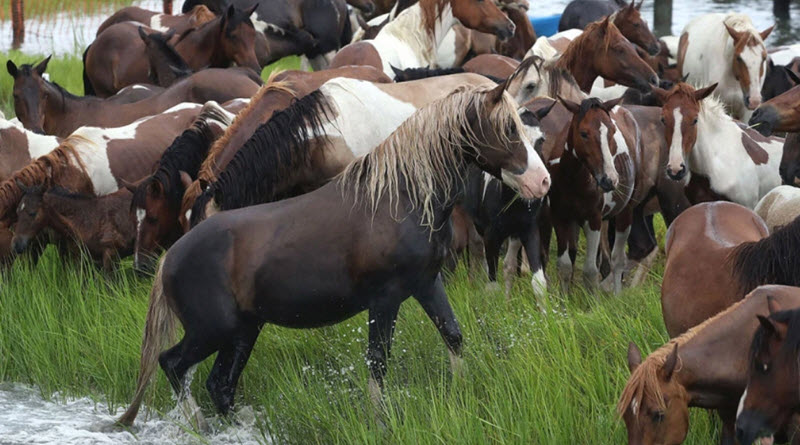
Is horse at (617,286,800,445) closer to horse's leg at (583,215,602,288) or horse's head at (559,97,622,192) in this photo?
horse's head at (559,97,622,192)

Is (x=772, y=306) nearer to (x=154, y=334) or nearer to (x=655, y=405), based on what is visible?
(x=655, y=405)

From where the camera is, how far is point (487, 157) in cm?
609

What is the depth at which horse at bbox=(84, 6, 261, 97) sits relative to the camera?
12.3 m

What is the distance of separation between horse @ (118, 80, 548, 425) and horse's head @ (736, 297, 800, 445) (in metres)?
1.64

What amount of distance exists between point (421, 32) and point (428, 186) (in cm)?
572

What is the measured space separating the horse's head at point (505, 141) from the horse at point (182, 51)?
6203mm

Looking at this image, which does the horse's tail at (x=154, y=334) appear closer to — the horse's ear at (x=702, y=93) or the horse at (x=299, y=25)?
the horse's ear at (x=702, y=93)

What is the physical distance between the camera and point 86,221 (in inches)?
328

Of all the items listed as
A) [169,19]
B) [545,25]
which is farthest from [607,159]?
[545,25]

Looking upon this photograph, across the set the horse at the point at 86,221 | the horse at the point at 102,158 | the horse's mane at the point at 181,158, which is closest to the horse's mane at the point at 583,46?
the horse at the point at 102,158

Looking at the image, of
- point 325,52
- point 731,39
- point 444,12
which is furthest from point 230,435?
point 325,52

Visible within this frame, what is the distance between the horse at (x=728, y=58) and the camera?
11320mm

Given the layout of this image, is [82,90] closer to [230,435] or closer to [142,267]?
[142,267]

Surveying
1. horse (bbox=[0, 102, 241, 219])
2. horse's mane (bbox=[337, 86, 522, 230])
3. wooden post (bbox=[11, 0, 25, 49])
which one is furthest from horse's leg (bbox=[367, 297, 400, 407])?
wooden post (bbox=[11, 0, 25, 49])
